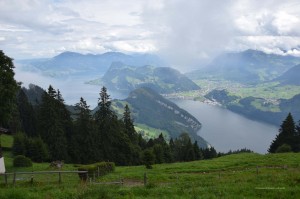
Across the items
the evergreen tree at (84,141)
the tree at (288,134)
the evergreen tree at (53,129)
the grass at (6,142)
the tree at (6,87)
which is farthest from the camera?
the tree at (288,134)

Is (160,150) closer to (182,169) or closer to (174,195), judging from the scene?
(182,169)

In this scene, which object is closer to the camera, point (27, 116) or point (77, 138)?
point (77, 138)

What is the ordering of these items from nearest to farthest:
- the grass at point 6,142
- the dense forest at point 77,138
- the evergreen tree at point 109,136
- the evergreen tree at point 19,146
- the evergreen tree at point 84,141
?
the evergreen tree at point 19,146, the dense forest at point 77,138, the evergreen tree at point 84,141, the grass at point 6,142, the evergreen tree at point 109,136

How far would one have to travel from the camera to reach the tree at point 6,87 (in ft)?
145

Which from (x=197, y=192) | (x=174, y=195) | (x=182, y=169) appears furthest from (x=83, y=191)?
(x=182, y=169)

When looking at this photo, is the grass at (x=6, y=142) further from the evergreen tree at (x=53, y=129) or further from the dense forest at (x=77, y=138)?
the evergreen tree at (x=53, y=129)

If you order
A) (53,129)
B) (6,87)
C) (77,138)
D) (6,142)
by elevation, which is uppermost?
(6,87)

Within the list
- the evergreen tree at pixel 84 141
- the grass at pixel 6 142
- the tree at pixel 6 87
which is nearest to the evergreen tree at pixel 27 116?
the grass at pixel 6 142

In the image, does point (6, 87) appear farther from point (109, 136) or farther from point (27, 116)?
point (27, 116)

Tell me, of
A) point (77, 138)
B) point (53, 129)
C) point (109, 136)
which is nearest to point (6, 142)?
point (53, 129)

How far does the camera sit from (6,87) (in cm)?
4434

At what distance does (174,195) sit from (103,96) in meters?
58.9

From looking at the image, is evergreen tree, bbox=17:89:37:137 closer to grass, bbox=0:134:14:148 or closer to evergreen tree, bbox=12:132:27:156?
grass, bbox=0:134:14:148

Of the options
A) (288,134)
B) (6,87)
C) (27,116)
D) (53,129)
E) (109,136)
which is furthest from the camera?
(27,116)
